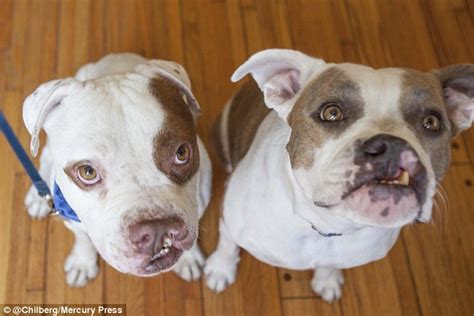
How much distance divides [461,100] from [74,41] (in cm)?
245

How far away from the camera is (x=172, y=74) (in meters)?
2.02

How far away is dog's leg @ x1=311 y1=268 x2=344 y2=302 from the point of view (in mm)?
2797

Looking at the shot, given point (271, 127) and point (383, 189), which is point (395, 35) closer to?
point (271, 127)

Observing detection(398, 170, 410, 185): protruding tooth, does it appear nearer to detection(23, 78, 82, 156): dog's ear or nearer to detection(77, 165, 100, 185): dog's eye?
detection(77, 165, 100, 185): dog's eye

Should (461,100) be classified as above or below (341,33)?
below

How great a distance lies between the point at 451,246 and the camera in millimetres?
2988

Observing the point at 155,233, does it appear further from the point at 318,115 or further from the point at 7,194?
the point at 7,194

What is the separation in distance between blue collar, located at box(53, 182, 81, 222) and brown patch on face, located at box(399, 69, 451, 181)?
133 centimetres

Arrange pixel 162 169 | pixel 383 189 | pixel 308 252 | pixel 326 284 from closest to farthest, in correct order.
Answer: pixel 383 189 → pixel 162 169 → pixel 308 252 → pixel 326 284

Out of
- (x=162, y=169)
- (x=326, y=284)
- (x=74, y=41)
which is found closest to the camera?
(x=162, y=169)

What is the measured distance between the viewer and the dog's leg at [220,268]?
2.77m

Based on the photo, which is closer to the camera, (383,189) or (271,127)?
(383,189)

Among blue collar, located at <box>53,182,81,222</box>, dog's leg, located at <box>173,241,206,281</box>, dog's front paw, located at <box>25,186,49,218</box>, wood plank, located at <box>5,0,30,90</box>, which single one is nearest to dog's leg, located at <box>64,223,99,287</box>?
dog's front paw, located at <box>25,186,49,218</box>

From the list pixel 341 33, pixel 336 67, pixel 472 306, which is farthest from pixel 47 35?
pixel 472 306
